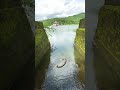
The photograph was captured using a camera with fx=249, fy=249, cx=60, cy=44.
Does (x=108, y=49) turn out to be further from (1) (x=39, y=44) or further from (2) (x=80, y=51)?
(2) (x=80, y=51)

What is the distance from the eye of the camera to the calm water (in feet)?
47.7

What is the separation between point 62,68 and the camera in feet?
58.6

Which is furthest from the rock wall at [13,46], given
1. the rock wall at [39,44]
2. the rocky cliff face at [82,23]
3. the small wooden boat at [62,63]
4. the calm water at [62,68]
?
the rocky cliff face at [82,23]

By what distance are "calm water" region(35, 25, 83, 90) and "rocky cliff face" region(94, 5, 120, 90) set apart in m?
1.81

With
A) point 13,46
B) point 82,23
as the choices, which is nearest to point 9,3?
point 13,46

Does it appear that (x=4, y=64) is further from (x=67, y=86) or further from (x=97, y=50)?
(x=97, y=50)

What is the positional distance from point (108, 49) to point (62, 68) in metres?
5.65

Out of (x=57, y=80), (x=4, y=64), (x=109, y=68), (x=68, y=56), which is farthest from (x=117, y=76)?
(x=68, y=56)

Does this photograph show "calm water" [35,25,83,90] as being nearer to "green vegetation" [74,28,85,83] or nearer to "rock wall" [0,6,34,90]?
"green vegetation" [74,28,85,83]

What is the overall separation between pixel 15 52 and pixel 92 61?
17.9 feet

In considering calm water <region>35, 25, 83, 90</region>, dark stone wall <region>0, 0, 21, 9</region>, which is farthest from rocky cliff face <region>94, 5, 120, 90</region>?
dark stone wall <region>0, 0, 21, 9</region>

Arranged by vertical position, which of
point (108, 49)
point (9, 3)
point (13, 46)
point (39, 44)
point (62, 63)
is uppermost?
point (9, 3)

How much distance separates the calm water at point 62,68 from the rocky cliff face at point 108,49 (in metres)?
1.81

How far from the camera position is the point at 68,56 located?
21.8 metres
